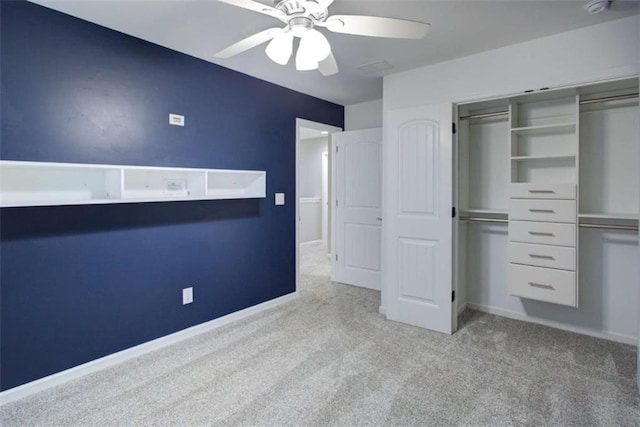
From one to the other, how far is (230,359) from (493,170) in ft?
9.80

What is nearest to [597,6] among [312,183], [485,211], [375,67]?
[375,67]

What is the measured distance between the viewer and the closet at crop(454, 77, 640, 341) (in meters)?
2.73

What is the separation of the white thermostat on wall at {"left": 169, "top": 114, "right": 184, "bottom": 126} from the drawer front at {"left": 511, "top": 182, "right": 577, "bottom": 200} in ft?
9.44

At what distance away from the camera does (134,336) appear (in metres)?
2.67

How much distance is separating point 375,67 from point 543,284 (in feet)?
7.68

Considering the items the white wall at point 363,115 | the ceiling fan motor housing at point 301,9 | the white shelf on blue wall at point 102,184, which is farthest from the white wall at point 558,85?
the white shelf on blue wall at point 102,184

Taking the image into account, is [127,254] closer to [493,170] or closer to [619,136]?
[493,170]

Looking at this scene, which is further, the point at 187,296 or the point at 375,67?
the point at 375,67

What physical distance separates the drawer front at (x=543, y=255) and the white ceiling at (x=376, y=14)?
1625mm

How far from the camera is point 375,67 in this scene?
3139mm

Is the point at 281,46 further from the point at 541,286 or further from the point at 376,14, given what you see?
the point at 541,286

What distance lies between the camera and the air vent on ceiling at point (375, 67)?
3.04 meters

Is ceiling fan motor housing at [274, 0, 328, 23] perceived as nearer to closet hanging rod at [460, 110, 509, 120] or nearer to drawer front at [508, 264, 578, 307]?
closet hanging rod at [460, 110, 509, 120]

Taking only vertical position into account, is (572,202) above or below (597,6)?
below
